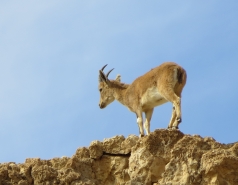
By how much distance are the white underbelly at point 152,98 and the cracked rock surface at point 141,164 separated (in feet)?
7.78

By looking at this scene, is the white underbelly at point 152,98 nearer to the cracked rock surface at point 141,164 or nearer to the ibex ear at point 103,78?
the ibex ear at point 103,78

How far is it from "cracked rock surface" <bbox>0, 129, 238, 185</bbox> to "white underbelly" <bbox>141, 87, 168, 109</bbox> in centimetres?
237

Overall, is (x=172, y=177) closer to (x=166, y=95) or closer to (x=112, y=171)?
(x=112, y=171)

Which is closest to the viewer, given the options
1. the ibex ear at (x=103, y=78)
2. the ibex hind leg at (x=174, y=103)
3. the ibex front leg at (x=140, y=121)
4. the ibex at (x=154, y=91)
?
the ibex hind leg at (x=174, y=103)

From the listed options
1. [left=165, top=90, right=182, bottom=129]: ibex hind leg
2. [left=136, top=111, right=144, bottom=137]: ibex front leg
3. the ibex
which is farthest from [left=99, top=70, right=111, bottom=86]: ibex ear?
[left=165, top=90, right=182, bottom=129]: ibex hind leg

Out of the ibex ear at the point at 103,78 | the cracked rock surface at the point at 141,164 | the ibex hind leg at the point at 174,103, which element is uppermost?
the ibex ear at the point at 103,78

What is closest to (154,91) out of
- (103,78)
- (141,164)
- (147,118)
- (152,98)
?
(152,98)

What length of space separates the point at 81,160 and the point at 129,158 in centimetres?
90

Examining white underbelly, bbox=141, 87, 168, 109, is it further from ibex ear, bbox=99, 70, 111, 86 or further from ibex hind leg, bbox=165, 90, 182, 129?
ibex ear, bbox=99, 70, 111, 86

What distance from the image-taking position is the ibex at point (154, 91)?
48.4ft

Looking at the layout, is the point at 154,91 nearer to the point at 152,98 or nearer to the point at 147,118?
the point at 152,98

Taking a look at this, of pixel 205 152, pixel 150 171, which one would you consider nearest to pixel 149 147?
pixel 150 171

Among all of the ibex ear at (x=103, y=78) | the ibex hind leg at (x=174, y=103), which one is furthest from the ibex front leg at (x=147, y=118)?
the ibex ear at (x=103, y=78)

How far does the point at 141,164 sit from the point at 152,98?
381cm
